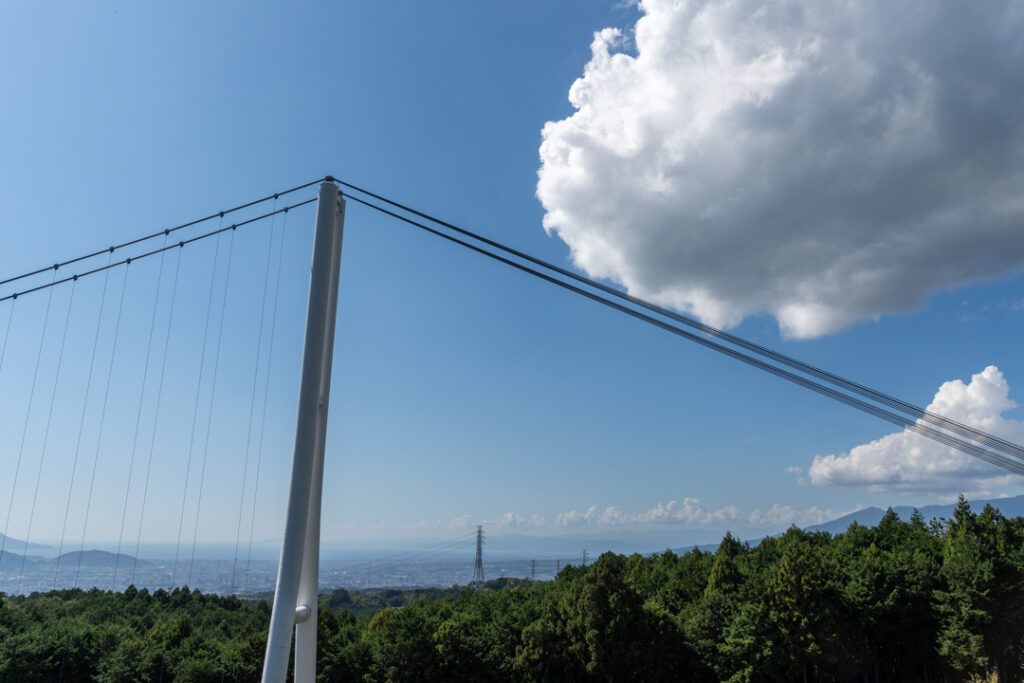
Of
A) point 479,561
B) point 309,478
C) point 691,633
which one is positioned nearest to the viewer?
point 309,478

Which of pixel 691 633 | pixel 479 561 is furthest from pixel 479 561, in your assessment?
pixel 691 633

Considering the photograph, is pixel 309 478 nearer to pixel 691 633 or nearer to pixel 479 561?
pixel 691 633

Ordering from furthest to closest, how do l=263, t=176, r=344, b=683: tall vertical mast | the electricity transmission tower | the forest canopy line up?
the electricity transmission tower → the forest canopy → l=263, t=176, r=344, b=683: tall vertical mast

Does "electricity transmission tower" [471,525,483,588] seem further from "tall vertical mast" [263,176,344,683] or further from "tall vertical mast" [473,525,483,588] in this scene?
"tall vertical mast" [263,176,344,683]

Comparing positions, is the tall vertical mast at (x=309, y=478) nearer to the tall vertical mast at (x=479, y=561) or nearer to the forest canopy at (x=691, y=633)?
the forest canopy at (x=691, y=633)

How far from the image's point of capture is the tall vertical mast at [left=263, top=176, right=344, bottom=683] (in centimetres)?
1370

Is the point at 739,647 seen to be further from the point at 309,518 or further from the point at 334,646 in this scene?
the point at 309,518

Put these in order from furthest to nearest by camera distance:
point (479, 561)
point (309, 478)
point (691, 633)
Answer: point (479, 561)
point (691, 633)
point (309, 478)

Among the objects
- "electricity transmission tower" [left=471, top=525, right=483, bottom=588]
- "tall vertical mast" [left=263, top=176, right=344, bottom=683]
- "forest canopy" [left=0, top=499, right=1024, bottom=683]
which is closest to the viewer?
"tall vertical mast" [left=263, top=176, right=344, bottom=683]

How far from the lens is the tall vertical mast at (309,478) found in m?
13.7

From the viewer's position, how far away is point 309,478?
569 inches

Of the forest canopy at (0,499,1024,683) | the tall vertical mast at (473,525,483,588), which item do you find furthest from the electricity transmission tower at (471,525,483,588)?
the forest canopy at (0,499,1024,683)

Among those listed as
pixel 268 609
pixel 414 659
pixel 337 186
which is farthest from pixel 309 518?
pixel 268 609

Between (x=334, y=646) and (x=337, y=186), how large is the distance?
139 ft
